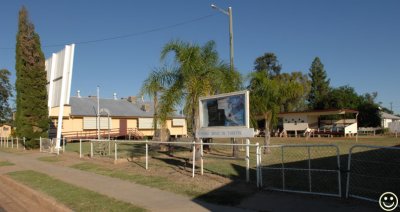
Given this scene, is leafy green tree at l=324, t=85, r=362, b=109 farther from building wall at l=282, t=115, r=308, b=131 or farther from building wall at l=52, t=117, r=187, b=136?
building wall at l=52, t=117, r=187, b=136

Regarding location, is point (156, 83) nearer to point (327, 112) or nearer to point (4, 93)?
point (327, 112)

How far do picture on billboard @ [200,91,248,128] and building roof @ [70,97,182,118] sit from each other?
33.4m

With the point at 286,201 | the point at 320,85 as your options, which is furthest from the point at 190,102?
the point at 320,85

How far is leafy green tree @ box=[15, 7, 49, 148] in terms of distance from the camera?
94.6 feet

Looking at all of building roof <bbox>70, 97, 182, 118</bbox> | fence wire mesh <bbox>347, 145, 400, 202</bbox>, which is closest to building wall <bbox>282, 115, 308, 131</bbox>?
building roof <bbox>70, 97, 182, 118</bbox>

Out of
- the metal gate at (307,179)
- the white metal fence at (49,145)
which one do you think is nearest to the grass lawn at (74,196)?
the metal gate at (307,179)

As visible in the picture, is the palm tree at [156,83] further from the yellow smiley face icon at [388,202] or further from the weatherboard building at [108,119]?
the weatherboard building at [108,119]

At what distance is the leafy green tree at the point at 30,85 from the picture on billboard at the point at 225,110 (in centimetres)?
1902

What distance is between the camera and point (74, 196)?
10.3 m

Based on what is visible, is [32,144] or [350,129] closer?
[32,144]

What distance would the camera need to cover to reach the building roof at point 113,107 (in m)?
46.4

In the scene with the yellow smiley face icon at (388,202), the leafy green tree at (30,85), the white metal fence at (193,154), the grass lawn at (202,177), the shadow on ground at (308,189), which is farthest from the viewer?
the leafy green tree at (30,85)

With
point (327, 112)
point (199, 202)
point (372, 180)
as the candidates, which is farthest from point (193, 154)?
point (327, 112)

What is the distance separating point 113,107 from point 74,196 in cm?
4123
